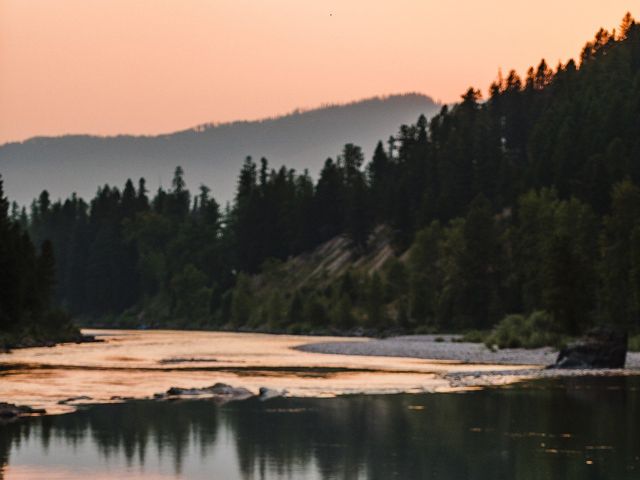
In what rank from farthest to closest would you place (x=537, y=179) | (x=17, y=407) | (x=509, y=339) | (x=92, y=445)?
(x=537, y=179) < (x=509, y=339) < (x=17, y=407) < (x=92, y=445)

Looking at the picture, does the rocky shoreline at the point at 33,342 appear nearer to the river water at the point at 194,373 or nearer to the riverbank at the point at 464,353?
the river water at the point at 194,373

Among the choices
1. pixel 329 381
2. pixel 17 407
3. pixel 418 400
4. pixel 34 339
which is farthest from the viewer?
pixel 34 339

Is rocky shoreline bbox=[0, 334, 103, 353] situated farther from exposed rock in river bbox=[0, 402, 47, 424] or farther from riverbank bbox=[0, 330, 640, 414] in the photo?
exposed rock in river bbox=[0, 402, 47, 424]

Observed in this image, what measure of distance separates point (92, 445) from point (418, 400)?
57.8ft

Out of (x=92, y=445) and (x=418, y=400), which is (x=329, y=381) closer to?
(x=418, y=400)

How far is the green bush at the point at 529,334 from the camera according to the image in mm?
93375

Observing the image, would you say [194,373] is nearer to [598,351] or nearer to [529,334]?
[598,351]

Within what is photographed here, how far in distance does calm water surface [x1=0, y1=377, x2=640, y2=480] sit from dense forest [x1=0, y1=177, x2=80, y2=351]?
2187 inches

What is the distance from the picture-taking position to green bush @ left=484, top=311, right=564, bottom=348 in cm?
9338

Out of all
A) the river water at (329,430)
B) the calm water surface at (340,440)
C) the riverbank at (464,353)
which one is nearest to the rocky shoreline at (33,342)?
the riverbank at (464,353)

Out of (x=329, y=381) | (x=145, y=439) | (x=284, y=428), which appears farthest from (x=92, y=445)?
(x=329, y=381)

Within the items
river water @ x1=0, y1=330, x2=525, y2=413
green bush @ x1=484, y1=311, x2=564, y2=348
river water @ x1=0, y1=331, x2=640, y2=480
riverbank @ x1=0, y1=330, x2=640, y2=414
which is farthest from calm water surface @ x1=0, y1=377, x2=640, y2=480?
green bush @ x1=484, y1=311, x2=564, y2=348

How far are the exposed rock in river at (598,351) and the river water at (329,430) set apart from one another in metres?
6.96

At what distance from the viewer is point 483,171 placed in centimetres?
19200
